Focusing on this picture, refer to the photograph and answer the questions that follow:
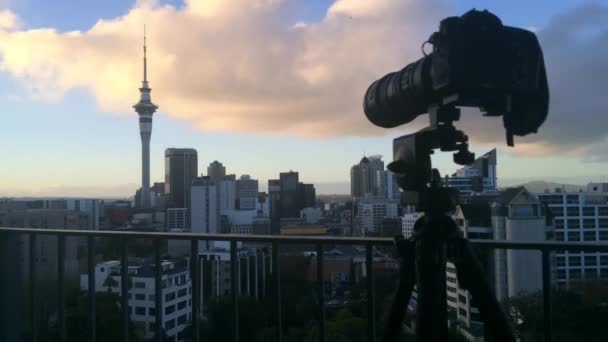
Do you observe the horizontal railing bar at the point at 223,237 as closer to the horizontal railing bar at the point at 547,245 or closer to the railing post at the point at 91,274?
the railing post at the point at 91,274

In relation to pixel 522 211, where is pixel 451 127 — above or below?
above

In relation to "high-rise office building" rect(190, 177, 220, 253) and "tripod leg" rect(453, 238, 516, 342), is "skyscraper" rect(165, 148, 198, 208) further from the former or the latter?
"tripod leg" rect(453, 238, 516, 342)

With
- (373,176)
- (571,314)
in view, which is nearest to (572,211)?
(373,176)

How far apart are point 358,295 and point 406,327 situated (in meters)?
0.48

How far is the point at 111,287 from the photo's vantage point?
304cm

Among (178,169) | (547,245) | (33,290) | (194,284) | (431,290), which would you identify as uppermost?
(178,169)

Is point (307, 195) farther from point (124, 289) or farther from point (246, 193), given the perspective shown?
point (124, 289)

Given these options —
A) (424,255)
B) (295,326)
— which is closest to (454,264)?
(424,255)

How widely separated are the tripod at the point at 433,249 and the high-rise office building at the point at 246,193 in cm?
3958

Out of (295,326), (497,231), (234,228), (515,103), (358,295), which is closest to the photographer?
(515,103)

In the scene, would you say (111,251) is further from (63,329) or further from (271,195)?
(271,195)

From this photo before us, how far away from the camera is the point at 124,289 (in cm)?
287

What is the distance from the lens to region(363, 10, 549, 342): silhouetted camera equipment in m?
1.78

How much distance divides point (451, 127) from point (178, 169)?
72.1m
